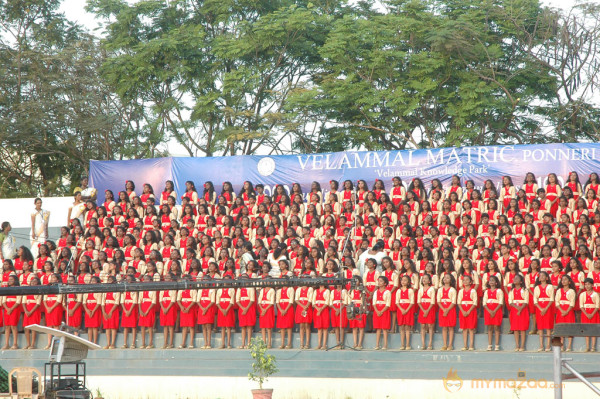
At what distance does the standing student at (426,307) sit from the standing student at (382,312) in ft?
1.78

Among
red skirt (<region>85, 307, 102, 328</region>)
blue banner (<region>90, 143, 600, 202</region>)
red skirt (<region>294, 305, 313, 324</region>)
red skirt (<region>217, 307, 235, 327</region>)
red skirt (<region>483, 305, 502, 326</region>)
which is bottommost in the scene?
red skirt (<region>85, 307, 102, 328</region>)

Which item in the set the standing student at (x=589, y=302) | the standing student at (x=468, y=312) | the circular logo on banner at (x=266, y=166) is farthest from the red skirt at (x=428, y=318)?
the circular logo on banner at (x=266, y=166)

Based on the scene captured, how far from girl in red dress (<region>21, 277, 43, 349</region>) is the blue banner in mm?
4538

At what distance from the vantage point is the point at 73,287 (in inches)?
363

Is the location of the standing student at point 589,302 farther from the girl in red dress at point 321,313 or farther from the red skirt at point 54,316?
the red skirt at point 54,316

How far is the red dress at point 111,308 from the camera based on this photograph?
631 inches

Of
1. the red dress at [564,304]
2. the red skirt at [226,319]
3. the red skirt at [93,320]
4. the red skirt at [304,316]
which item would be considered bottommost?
the red skirt at [93,320]

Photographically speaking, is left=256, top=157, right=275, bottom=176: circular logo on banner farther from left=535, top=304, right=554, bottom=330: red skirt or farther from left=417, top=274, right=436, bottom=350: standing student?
left=535, top=304, right=554, bottom=330: red skirt

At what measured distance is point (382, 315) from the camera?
1472 cm

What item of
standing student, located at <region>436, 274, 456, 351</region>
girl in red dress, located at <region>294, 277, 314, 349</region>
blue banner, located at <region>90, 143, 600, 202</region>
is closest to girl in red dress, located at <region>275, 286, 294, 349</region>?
girl in red dress, located at <region>294, 277, 314, 349</region>

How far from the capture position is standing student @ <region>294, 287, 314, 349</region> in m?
15.0

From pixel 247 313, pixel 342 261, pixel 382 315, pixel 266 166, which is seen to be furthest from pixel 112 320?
pixel 266 166

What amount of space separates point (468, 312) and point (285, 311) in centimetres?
328

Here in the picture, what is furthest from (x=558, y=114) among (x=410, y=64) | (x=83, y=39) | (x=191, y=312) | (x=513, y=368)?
(x=83, y=39)
